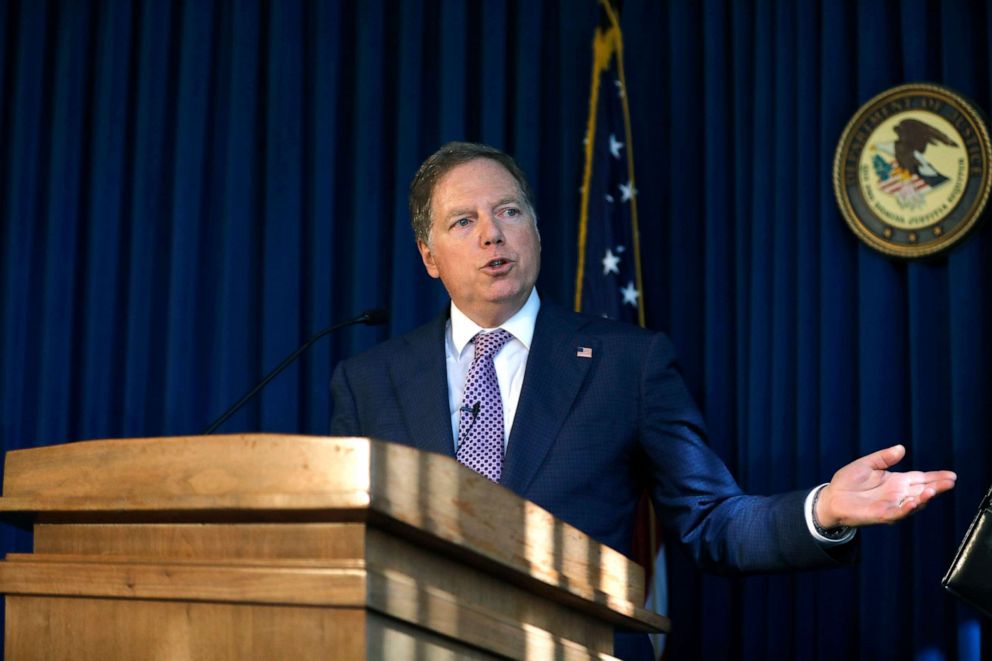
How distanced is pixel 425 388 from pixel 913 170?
1.44 m

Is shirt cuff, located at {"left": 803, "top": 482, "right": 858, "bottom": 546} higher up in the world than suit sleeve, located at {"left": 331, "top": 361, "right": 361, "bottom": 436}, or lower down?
lower down

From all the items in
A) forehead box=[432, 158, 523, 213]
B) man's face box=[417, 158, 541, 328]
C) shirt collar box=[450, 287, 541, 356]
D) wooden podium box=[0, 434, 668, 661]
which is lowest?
wooden podium box=[0, 434, 668, 661]

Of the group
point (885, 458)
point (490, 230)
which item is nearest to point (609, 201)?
point (490, 230)

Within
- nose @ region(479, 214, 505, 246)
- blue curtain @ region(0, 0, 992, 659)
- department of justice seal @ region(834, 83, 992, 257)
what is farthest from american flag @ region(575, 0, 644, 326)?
nose @ region(479, 214, 505, 246)

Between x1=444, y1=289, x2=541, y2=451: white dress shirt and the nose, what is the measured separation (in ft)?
0.55

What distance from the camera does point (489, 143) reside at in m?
3.94

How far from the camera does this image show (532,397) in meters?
2.54

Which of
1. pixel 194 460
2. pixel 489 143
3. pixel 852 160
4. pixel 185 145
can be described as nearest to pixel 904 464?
pixel 852 160

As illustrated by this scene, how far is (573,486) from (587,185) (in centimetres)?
138

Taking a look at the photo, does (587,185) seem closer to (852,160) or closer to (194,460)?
(852,160)

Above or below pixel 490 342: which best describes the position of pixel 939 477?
below

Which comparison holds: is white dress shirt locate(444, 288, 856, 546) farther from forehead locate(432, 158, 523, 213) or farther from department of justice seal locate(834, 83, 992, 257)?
department of justice seal locate(834, 83, 992, 257)

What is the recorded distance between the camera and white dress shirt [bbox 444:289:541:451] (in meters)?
2.66

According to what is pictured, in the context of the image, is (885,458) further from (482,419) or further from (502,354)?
(502,354)
